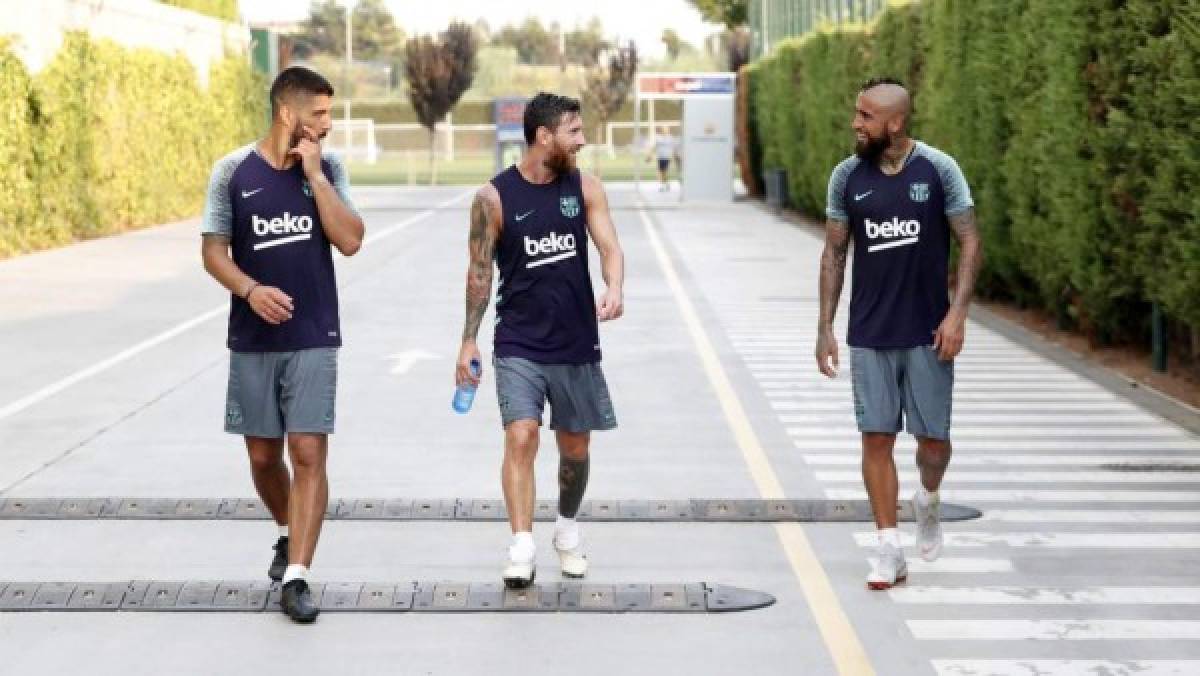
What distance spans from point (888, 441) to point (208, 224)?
8.81 ft

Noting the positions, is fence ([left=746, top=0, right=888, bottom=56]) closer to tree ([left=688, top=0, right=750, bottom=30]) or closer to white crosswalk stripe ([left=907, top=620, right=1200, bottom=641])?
tree ([left=688, top=0, right=750, bottom=30])

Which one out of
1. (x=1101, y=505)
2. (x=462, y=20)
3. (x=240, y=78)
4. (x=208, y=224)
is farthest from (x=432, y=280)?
(x=462, y=20)

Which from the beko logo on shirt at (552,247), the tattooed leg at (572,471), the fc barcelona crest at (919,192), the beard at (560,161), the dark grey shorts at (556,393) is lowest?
the tattooed leg at (572,471)

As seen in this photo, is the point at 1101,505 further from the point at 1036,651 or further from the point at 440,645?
the point at 440,645

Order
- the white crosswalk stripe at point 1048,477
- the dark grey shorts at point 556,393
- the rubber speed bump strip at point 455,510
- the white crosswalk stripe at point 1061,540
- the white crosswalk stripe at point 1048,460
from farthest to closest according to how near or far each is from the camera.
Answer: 1. the white crosswalk stripe at point 1048,460
2. the white crosswalk stripe at point 1048,477
3. the rubber speed bump strip at point 455,510
4. the white crosswalk stripe at point 1061,540
5. the dark grey shorts at point 556,393

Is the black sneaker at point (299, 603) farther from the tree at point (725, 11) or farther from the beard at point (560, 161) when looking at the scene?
the tree at point (725, 11)

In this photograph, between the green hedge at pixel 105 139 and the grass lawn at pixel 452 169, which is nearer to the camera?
the green hedge at pixel 105 139

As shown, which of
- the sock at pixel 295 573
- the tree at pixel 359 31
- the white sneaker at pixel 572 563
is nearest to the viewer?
the sock at pixel 295 573

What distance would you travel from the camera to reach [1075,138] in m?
17.6

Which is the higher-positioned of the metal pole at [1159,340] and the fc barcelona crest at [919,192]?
the fc barcelona crest at [919,192]

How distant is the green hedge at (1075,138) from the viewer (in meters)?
14.4

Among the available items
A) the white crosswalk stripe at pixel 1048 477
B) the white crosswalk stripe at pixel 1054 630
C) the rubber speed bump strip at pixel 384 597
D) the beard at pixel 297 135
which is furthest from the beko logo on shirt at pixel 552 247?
the white crosswalk stripe at pixel 1048 477

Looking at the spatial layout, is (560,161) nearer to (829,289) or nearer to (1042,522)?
(829,289)

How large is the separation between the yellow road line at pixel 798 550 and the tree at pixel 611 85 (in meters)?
76.8
